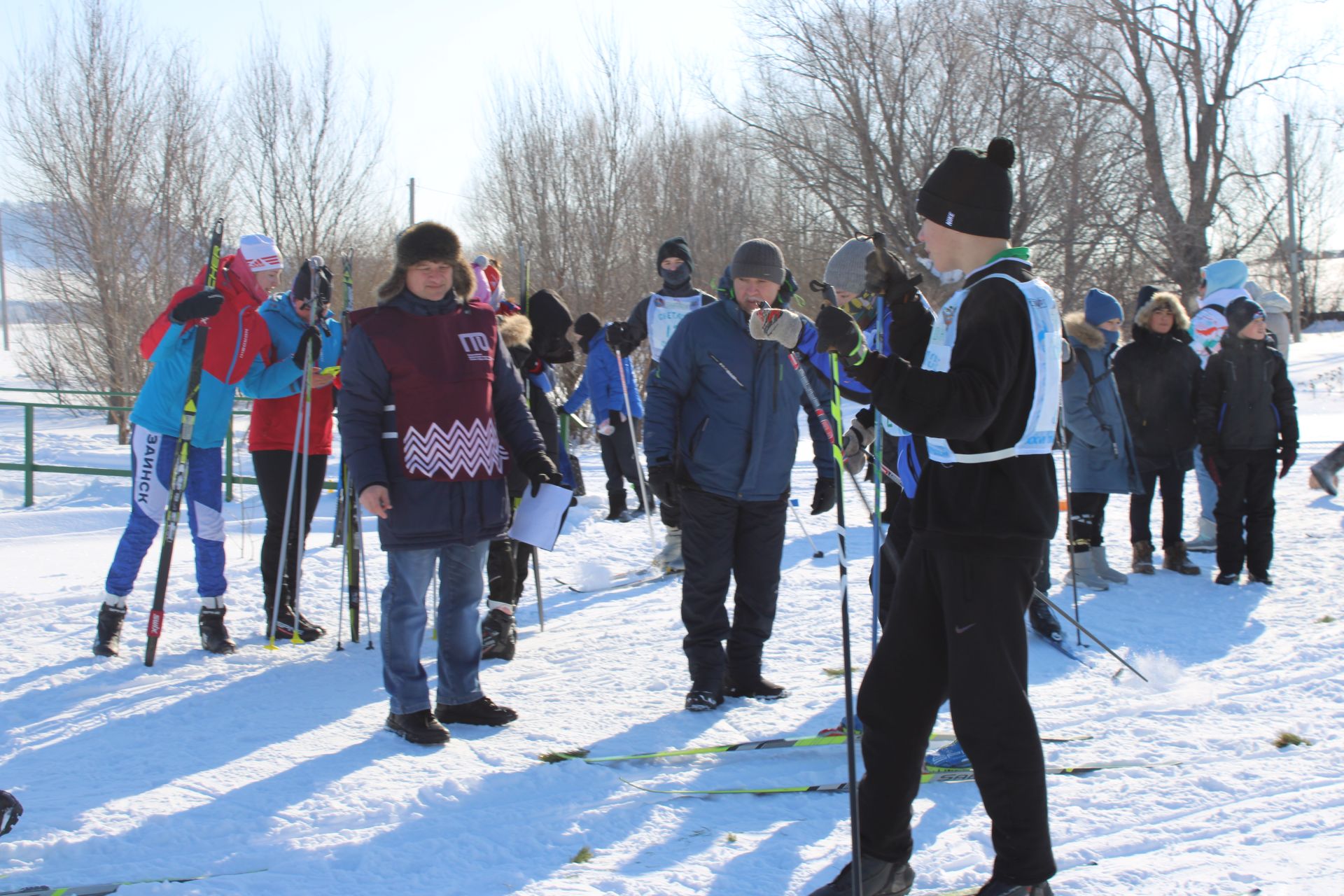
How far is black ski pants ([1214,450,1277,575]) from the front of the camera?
23.9 ft

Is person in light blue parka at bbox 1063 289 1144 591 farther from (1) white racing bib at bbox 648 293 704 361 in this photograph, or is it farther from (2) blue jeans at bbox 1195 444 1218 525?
(1) white racing bib at bbox 648 293 704 361

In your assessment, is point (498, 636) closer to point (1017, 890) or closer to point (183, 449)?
point (183, 449)

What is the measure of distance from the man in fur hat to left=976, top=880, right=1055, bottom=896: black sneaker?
218 cm

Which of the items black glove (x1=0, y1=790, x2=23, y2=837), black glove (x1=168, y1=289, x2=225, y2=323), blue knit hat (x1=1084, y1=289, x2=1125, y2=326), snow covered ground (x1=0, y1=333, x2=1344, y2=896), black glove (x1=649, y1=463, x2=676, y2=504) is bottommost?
snow covered ground (x1=0, y1=333, x2=1344, y2=896)

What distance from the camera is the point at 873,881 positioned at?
2744 millimetres

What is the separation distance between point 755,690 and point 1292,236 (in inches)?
1444

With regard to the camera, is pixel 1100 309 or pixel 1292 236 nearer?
pixel 1100 309

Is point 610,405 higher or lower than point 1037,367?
lower

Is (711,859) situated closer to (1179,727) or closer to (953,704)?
(953,704)

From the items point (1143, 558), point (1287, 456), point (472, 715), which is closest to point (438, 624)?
point (472, 715)

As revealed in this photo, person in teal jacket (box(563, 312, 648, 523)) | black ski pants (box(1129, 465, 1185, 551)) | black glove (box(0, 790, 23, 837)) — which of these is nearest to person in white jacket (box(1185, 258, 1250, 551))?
black ski pants (box(1129, 465, 1185, 551))

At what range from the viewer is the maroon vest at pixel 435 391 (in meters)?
4.06

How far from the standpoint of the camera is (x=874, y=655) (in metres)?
2.87

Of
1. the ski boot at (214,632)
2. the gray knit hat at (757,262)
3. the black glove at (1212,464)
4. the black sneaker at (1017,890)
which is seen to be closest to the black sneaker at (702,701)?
the gray knit hat at (757,262)
